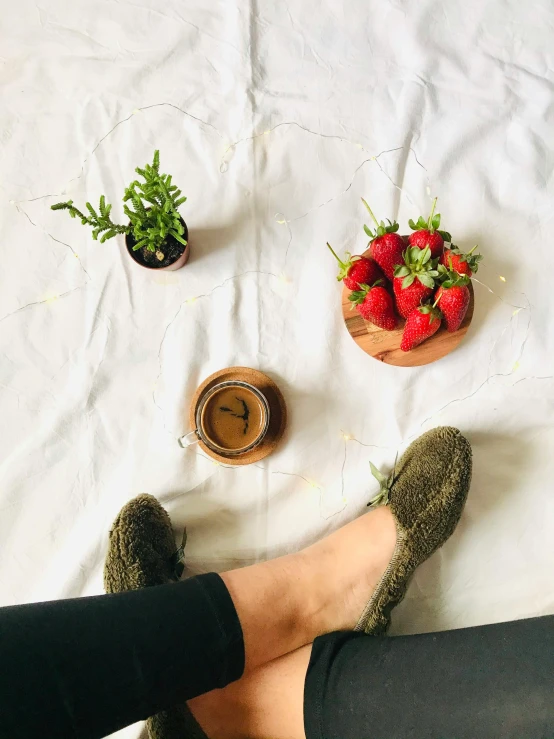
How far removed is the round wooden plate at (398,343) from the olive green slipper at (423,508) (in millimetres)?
108

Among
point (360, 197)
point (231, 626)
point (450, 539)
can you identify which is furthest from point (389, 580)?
point (360, 197)

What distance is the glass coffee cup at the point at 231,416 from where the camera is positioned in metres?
0.81

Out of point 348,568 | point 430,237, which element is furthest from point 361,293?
point 348,568

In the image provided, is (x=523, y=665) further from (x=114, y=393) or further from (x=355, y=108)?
(x=355, y=108)

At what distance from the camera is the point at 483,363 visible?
0.87m

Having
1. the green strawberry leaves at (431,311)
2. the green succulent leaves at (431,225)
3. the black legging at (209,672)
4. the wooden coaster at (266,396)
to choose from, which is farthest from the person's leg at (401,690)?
the green succulent leaves at (431,225)

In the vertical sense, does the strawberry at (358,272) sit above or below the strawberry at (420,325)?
above

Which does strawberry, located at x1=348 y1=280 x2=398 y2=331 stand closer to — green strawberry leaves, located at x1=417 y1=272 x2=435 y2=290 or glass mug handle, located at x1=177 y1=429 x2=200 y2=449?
green strawberry leaves, located at x1=417 y1=272 x2=435 y2=290

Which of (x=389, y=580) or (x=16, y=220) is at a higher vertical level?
(x=16, y=220)

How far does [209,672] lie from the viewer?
0.68 metres

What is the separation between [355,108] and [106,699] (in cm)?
85

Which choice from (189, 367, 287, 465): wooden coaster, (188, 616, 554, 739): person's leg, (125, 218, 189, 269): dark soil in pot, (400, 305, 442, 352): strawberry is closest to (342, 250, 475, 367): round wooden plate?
(400, 305, 442, 352): strawberry

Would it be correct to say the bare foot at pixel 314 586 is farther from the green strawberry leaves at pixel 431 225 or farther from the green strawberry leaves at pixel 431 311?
the green strawberry leaves at pixel 431 225

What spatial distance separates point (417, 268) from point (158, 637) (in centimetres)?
53
